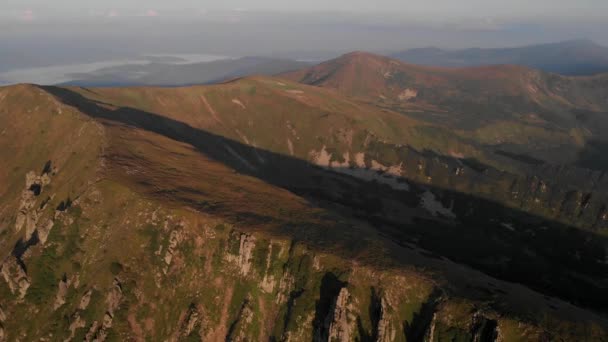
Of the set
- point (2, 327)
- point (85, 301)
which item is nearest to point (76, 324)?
point (85, 301)

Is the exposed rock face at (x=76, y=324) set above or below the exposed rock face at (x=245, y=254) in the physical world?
below

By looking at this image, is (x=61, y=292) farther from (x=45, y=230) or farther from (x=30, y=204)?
(x=30, y=204)

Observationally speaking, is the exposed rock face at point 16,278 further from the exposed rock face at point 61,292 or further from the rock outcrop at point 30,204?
the rock outcrop at point 30,204

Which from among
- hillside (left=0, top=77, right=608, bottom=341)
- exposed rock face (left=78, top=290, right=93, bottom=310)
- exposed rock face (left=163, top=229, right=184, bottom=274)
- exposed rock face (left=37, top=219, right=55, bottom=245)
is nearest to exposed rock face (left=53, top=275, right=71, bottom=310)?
hillside (left=0, top=77, right=608, bottom=341)

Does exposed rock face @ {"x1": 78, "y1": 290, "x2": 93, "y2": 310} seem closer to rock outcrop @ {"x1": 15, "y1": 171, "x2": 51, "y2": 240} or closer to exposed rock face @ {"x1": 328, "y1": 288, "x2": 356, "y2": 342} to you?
rock outcrop @ {"x1": 15, "y1": 171, "x2": 51, "y2": 240}

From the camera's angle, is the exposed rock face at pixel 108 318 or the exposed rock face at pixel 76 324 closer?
the exposed rock face at pixel 108 318

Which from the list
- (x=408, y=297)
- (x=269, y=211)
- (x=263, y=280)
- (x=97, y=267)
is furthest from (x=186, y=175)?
(x=408, y=297)

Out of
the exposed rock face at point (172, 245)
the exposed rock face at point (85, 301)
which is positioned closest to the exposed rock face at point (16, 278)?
the exposed rock face at point (85, 301)
